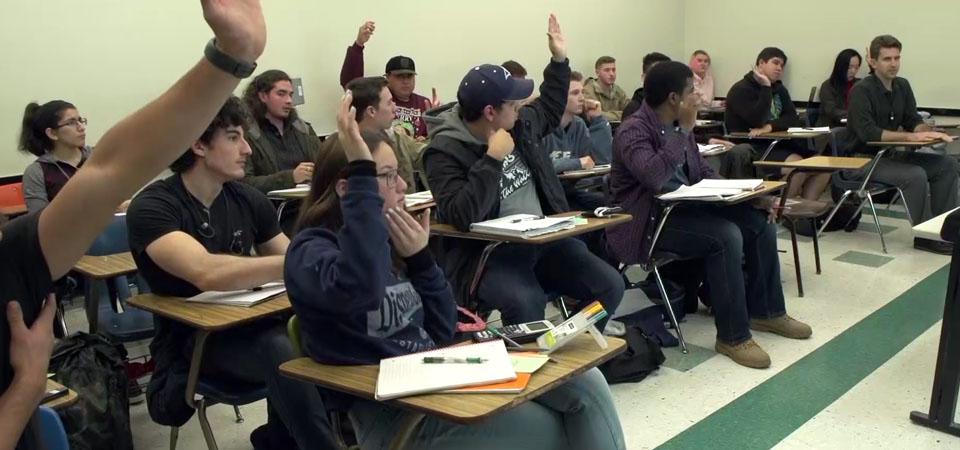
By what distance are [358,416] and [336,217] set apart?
45cm

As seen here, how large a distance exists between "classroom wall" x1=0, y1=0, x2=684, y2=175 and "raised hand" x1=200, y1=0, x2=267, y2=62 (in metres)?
4.09

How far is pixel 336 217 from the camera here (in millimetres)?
1756

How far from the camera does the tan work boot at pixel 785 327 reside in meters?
3.36

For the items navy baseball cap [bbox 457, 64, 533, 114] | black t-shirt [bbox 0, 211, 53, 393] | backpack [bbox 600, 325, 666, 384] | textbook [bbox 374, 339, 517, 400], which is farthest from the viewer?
backpack [bbox 600, 325, 666, 384]

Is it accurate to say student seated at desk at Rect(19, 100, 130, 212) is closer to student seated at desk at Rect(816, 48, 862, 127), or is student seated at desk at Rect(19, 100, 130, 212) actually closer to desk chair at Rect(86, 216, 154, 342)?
desk chair at Rect(86, 216, 154, 342)

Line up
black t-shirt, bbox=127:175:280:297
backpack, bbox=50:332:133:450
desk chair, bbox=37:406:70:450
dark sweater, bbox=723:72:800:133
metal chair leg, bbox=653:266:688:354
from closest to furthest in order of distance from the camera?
1. desk chair, bbox=37:406:70:450
2. black t-shirt, bbox=127:175:280:297
3. backpack, bbox=50:332:133:450
4. metal chair leg, bbox=653:266:688:354
5. dark sweater, bbox=723:72:800:133

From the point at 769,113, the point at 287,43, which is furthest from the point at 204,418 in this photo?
the point at 769,113

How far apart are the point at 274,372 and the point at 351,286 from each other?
63 centimetres

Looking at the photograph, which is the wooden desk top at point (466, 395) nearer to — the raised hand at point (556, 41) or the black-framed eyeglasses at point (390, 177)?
the black-framed eyeglasses at point (390, 177)

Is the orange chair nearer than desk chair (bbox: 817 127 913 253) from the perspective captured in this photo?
Yes

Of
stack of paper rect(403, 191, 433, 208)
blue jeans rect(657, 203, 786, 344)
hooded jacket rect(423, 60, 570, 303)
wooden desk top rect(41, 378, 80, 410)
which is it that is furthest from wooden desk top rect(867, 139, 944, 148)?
wooden desk top rect(41, 378, 80, 410)

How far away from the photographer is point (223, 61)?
835 millimetres

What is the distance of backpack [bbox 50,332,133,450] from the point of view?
2221 millimetres

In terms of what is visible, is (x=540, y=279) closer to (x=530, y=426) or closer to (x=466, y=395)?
(x=530, y=426)
